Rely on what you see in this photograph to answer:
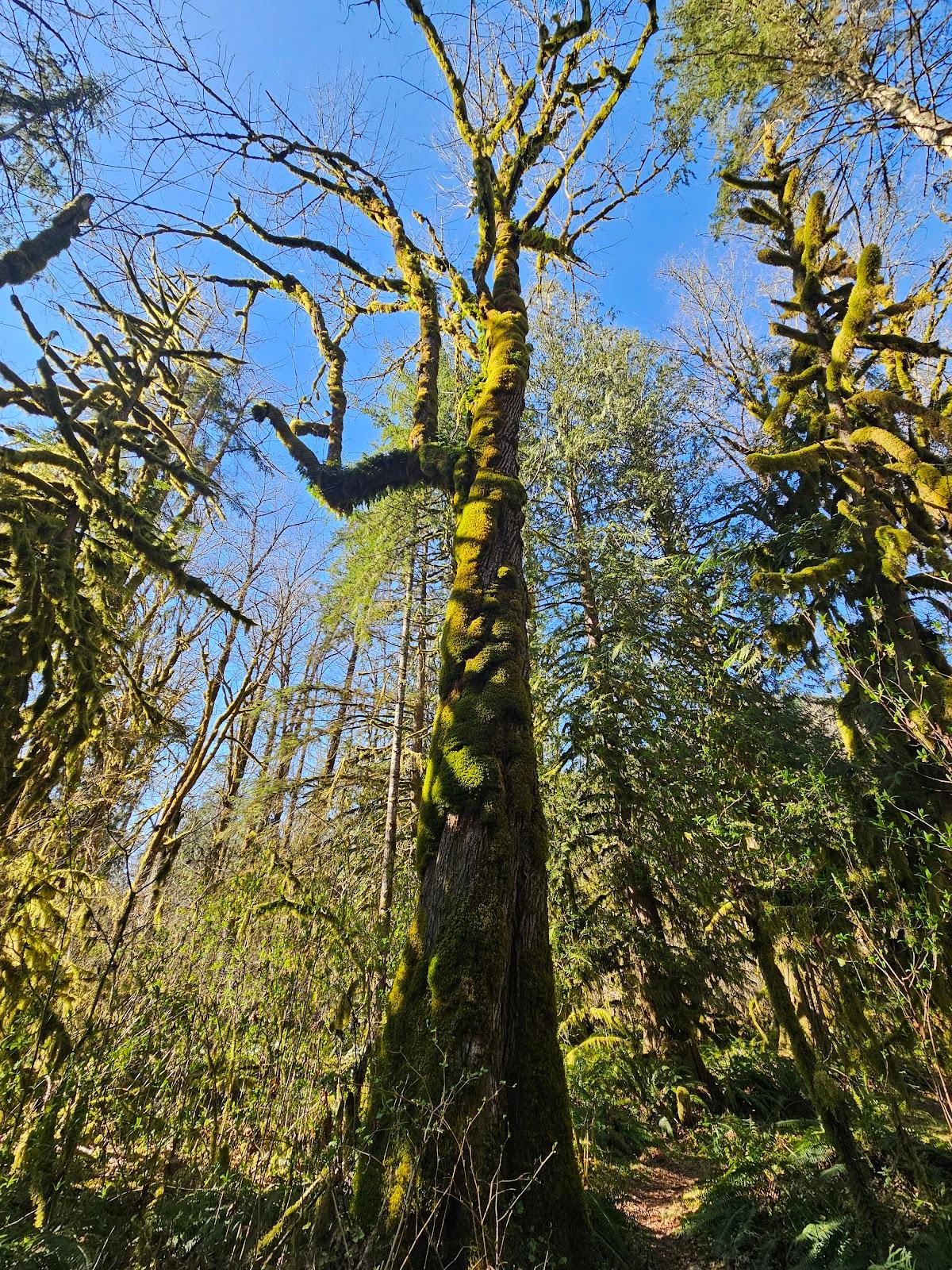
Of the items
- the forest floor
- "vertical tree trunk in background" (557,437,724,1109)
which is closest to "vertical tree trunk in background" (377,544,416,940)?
the forest floor

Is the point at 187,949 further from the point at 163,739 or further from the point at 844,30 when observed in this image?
the point at 844,30

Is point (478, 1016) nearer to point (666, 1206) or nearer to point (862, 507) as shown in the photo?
point (666, 1206)

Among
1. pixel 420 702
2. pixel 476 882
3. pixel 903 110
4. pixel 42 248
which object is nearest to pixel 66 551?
pixel 42 248

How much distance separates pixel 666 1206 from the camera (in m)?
4.62

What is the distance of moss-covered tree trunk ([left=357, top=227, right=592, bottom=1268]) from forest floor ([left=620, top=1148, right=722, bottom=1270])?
1.85 meters

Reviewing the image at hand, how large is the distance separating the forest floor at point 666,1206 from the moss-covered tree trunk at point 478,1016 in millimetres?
1848

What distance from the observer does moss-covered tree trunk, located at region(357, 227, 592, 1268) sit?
2.09 m

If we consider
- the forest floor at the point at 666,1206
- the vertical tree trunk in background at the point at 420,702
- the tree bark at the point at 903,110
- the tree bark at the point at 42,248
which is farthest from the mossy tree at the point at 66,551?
the tree bark at the point at 903,110

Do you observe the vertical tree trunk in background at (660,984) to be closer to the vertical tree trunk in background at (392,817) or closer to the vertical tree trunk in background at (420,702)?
the vertical tree trunk in background at (420,702)

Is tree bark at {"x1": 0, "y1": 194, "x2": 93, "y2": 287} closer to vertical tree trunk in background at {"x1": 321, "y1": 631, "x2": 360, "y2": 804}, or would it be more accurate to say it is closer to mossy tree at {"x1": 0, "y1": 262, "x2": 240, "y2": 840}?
mossy tree at {"x1": 0, "y1": 262, "x2": 240, "y2": 840}

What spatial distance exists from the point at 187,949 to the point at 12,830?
Answer: 1640 mm

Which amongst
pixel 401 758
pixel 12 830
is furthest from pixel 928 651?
pixel 12 830

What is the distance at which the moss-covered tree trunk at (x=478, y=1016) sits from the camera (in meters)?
2.09

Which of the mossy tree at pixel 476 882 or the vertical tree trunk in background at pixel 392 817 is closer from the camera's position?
the mossy tree at pixel 476 882
